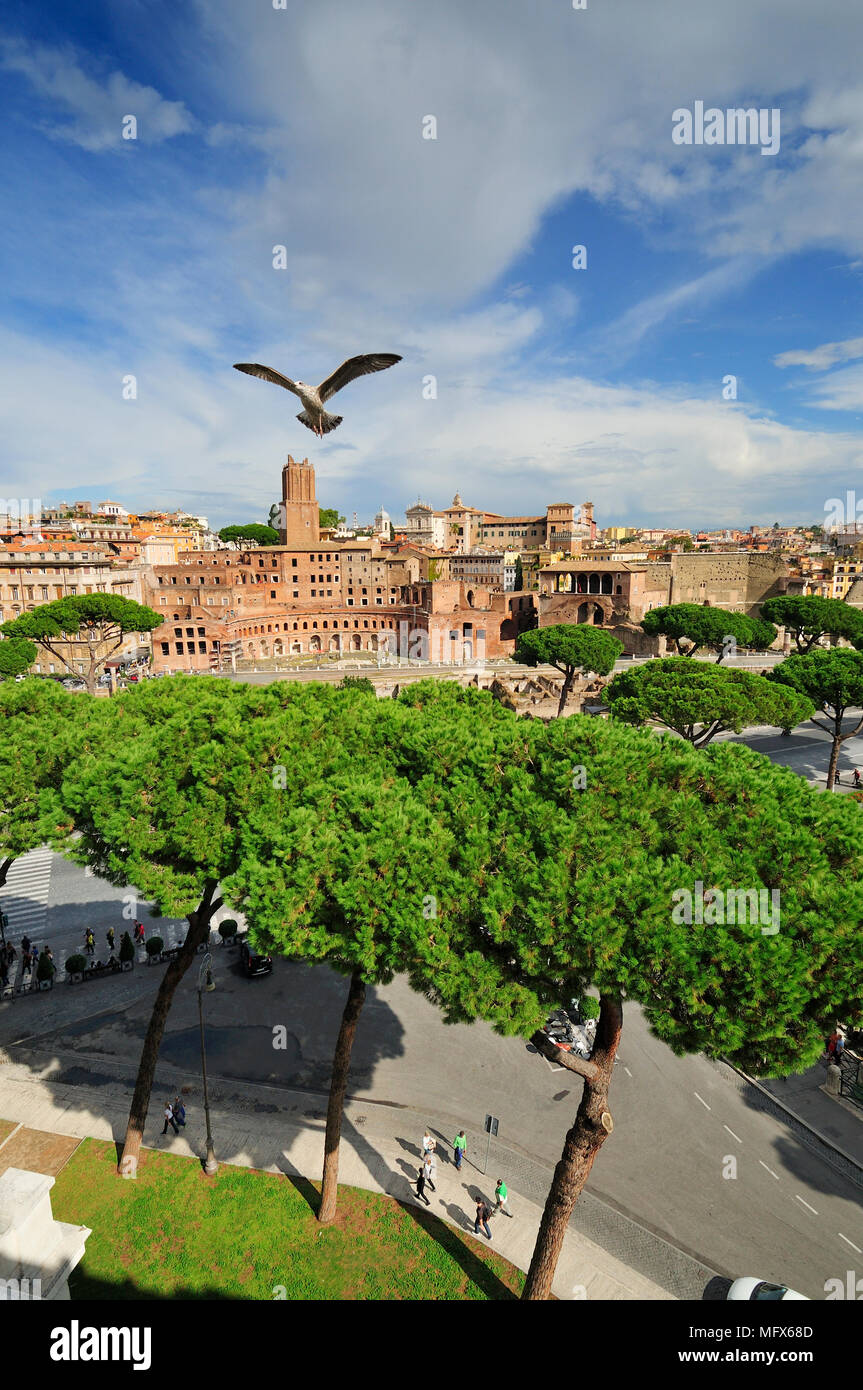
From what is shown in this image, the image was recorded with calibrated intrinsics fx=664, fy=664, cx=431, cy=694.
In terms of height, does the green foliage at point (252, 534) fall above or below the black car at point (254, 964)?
above

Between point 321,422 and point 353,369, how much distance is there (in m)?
2.47

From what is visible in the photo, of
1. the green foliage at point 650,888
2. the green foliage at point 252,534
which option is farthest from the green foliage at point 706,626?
the green foliage at point 252,534

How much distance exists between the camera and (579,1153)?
10.3 meters

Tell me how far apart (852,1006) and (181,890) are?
34.2ft

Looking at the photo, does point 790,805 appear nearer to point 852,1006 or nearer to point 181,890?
point 852,1006

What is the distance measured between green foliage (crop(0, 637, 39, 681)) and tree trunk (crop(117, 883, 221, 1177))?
137ft

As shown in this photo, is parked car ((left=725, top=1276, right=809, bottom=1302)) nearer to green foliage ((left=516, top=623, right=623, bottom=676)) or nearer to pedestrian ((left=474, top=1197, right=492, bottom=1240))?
pedestrian ((left=474, top=1197, right=492, bottom=1240))

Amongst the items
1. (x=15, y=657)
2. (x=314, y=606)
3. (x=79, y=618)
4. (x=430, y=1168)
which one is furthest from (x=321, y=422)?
Answer: (x=314, y=606)

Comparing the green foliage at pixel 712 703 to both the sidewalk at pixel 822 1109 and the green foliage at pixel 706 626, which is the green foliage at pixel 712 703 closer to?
the sidewalk at pixel 822 1109

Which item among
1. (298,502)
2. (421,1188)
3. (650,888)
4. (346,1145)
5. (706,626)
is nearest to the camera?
(650,888)

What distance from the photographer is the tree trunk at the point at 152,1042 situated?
1370cm

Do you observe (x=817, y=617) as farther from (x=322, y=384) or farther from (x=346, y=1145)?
(x=346, y=1145)

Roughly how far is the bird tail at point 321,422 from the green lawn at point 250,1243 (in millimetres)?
25449

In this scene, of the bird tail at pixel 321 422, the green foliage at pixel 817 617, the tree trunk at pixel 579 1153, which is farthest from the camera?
the green foliage at pixel 817 617
